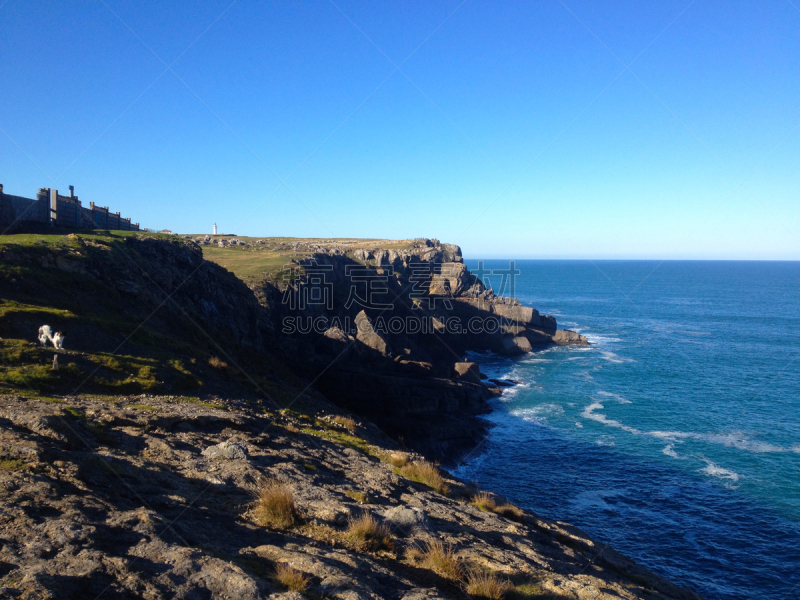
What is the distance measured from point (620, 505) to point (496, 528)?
1998 centimetres

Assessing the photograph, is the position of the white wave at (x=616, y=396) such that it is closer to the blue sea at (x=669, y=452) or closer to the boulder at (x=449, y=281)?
the blue sea at (x=669, y=452)

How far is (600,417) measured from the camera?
39.6 meters

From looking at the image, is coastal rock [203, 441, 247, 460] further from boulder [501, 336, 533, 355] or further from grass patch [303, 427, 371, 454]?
boulder [501, 336, 533, 355]

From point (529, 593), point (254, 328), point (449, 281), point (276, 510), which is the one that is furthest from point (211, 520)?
point (449, 281)

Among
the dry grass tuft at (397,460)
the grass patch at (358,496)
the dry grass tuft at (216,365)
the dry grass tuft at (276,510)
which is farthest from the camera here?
the dry grass tuft at (216,365)

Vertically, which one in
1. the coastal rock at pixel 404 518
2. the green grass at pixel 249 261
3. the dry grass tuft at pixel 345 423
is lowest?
the dry grass tuft at pixel 345 423

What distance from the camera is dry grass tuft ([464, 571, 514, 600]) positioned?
680 cm

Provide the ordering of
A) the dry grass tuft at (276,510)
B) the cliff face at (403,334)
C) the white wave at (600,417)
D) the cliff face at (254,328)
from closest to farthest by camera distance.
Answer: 1. the dry grass tuft at (276,510)
2. the cliff face at (254,328)
3. the cliff face at (403,334)
4. the white wave at (600,417)

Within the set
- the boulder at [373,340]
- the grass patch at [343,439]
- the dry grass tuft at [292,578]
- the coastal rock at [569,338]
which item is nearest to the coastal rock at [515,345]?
the coastal rock at [569,338]

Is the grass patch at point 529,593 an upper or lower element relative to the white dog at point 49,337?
lower

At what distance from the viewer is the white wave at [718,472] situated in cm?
→ 2920

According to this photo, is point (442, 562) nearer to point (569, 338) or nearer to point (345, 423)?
point (345, 423)

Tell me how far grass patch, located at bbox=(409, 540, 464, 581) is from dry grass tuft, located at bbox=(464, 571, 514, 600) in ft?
0.82

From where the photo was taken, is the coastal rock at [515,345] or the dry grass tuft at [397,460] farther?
the coastal rock at [515,345]
